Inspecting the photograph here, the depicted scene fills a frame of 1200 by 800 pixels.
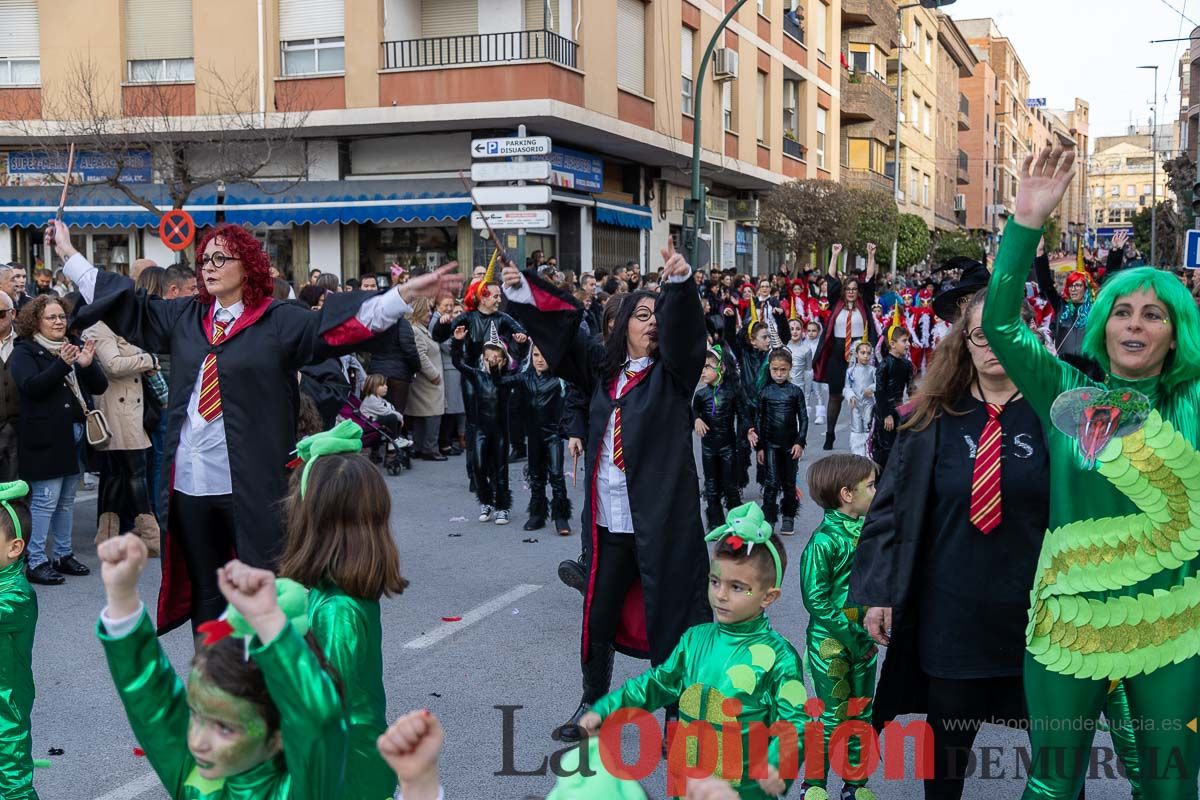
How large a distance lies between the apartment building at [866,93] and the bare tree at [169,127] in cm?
2672

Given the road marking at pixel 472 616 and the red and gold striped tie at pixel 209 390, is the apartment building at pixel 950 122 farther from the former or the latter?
the red and gold striped tie at pixel 209 390

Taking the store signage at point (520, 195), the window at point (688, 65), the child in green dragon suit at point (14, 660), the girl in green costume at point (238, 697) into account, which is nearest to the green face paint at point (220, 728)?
the girl in green costume at point (238, 697)

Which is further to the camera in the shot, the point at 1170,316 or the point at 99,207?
the point at 99,207

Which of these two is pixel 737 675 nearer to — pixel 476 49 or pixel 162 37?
pixel 476 49

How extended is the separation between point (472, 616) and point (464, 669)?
3.32 feet

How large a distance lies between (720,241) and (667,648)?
1188 inches

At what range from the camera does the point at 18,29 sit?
932 inches

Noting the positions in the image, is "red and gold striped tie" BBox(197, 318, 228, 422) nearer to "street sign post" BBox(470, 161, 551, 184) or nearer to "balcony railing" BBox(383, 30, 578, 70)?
"street sign post" BBox(470, 161, 551, 184)

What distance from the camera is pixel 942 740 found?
11.3 feet

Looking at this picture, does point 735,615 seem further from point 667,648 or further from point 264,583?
point 264,583

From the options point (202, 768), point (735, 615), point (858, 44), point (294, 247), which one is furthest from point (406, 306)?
point (858, 44)

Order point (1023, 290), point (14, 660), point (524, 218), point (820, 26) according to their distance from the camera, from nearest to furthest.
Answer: point (1023, 290) < point (14, 660) < point (524, 218) < point (820, 26)

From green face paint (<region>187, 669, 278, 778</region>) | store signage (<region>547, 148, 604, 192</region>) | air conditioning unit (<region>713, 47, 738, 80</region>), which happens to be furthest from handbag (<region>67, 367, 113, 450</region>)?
air conditioning unit (<region>713, 47, 738, 80</region>)

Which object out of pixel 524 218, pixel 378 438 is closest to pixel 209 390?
pixel 378 438
